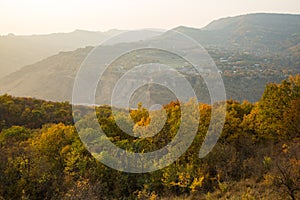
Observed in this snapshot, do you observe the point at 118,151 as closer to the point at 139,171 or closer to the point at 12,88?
the point at 139,171

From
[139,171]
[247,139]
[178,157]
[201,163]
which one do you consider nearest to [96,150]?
[139,171]

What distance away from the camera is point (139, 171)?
61.0ft

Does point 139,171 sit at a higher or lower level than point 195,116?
lower

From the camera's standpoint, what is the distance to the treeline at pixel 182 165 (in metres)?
13.7

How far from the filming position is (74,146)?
21.3 meters

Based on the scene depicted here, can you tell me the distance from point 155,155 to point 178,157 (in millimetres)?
1681

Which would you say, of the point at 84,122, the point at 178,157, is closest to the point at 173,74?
the point at 84,122

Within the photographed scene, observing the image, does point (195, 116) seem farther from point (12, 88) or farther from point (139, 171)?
point (12, 88)

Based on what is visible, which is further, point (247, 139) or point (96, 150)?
point (247, 139)

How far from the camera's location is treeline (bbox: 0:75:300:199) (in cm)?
1373

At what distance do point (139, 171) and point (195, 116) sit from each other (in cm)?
681

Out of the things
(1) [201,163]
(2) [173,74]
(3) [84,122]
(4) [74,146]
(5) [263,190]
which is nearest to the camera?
(5) [263,190]

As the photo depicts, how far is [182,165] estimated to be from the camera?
1741cm

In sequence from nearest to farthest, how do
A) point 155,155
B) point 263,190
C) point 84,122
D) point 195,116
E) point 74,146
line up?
point 263,190
point 155,155
point 74,146
point 195,116
point 84,122
